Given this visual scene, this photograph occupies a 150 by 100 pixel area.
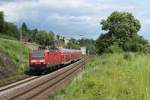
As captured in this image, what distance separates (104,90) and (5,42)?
145 feet

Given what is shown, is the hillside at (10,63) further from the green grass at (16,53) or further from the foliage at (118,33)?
the foliage at (118,33)

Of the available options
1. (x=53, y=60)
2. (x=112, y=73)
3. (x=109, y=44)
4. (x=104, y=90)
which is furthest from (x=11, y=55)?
(x=104, y=90)

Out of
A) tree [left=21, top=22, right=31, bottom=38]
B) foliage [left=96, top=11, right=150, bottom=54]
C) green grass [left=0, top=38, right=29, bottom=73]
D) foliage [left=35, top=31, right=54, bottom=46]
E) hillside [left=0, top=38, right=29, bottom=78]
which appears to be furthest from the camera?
tree [left=21, top=22, right=31, bottom=38]

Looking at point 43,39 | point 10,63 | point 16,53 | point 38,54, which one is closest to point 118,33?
point 16,53

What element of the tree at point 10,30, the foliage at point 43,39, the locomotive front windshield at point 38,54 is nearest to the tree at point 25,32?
the foliage at point 43,39

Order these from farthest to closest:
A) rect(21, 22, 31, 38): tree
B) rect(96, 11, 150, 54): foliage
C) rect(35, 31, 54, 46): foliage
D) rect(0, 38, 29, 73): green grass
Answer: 1. rect(21, 22, 31, 38): tree
2. rect(35, 31, 54, 46): foliage
3. rect(96, 11, 150, 54): foliage
4. rect(0, 38, 29, 73): green grass

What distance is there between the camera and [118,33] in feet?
198

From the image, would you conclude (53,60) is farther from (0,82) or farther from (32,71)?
(0,82)

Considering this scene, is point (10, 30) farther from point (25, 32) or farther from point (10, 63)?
point (10, 63)

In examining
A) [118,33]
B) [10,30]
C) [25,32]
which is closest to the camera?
[118,33]

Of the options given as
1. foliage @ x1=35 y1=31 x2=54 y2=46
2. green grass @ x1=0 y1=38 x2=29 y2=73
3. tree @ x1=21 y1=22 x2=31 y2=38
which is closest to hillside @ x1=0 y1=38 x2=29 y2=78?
green grass @ x1=0 y1=38 x2=29 y2=73

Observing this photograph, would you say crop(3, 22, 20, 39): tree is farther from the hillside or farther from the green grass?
the hillside

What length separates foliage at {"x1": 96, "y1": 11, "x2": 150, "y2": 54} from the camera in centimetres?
5932

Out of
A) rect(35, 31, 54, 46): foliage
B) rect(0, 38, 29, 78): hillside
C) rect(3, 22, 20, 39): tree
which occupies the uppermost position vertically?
rect(3, 22, 20, 39): tree
